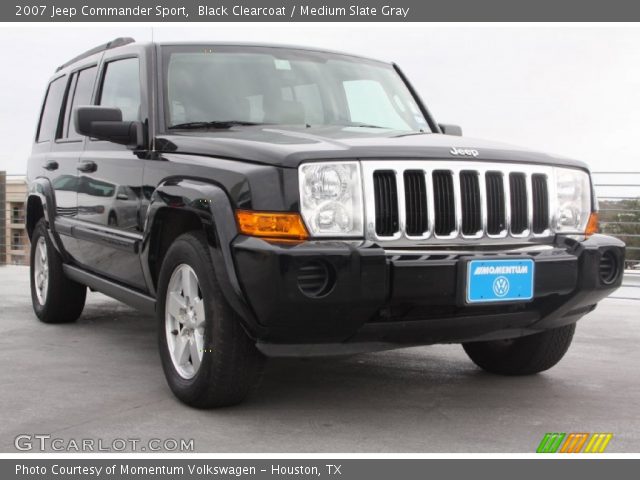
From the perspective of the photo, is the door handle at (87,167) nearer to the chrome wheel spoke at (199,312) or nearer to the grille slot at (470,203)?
the chrome wheel spoke at (199,312)

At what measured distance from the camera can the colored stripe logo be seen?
3545 millimetres

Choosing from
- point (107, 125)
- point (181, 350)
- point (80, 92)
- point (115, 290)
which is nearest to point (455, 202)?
point (181, 350)

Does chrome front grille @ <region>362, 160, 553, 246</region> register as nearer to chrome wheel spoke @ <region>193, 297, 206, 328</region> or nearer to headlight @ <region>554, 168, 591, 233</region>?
headlight @ <region>554, 168, 591, 233</region>

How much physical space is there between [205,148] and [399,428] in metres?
1.56

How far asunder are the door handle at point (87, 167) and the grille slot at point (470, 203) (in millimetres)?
2505

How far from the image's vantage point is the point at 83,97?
6.03 meters

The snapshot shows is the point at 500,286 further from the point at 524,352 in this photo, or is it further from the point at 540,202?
the point at 524,352

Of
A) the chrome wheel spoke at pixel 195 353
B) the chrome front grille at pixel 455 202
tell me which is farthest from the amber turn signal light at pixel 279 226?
the chrome wheel spoke at pixel 195 353

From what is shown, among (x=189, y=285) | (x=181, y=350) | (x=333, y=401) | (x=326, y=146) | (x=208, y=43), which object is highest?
(x=208, y=43)

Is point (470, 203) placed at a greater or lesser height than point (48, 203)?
greater

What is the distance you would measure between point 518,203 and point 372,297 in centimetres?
97

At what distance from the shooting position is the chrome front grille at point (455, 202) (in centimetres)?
359

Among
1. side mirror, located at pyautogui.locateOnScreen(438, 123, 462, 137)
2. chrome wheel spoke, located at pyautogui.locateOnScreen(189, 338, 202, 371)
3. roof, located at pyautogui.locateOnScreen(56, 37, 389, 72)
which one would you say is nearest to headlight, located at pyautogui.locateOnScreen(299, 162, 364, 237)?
chrome wheel spoke, located at pyautogui.locateOnScreen(189, 338, 202, 371)

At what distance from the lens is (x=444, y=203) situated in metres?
3.71
